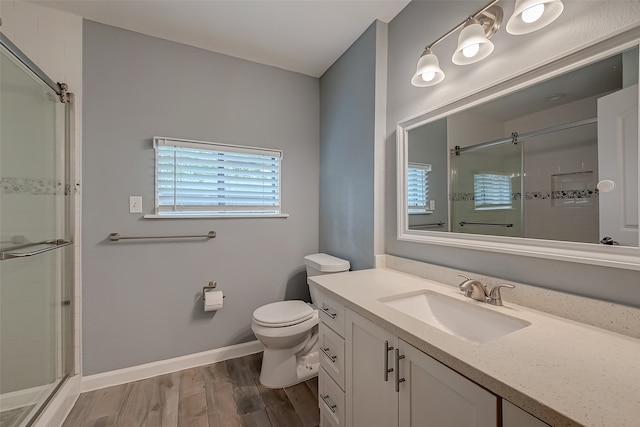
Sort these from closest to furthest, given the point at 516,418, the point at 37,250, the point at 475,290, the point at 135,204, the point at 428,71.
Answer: the point at 516,418
the point at 475,290
the point at 428,71
the point at 37,250
the point at 135,204

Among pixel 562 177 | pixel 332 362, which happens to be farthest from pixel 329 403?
pixel 562 177

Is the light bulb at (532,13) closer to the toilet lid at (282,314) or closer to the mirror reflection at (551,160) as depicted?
the mirror reflection at (551,160)

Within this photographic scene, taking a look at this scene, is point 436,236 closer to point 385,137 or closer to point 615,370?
point 385,137

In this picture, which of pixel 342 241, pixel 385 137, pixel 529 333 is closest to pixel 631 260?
pixel 529 333

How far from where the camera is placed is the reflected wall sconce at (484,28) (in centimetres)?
93

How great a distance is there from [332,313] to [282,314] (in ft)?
2.10

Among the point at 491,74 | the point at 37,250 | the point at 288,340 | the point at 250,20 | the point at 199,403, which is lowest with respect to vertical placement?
the point at 199,403

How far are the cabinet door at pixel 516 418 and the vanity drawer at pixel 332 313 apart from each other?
68cm

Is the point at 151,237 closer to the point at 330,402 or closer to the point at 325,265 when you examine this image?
the point at 325,265

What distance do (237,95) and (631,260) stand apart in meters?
2.37

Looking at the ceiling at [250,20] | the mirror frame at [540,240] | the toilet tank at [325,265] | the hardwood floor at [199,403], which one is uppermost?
the ceiling at [250,20]

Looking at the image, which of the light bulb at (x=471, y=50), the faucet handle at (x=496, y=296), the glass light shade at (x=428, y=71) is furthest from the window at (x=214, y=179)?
the faucet handle at (x=496, y=296)

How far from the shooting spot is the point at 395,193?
5.73 ft

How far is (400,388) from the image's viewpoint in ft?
2.95
